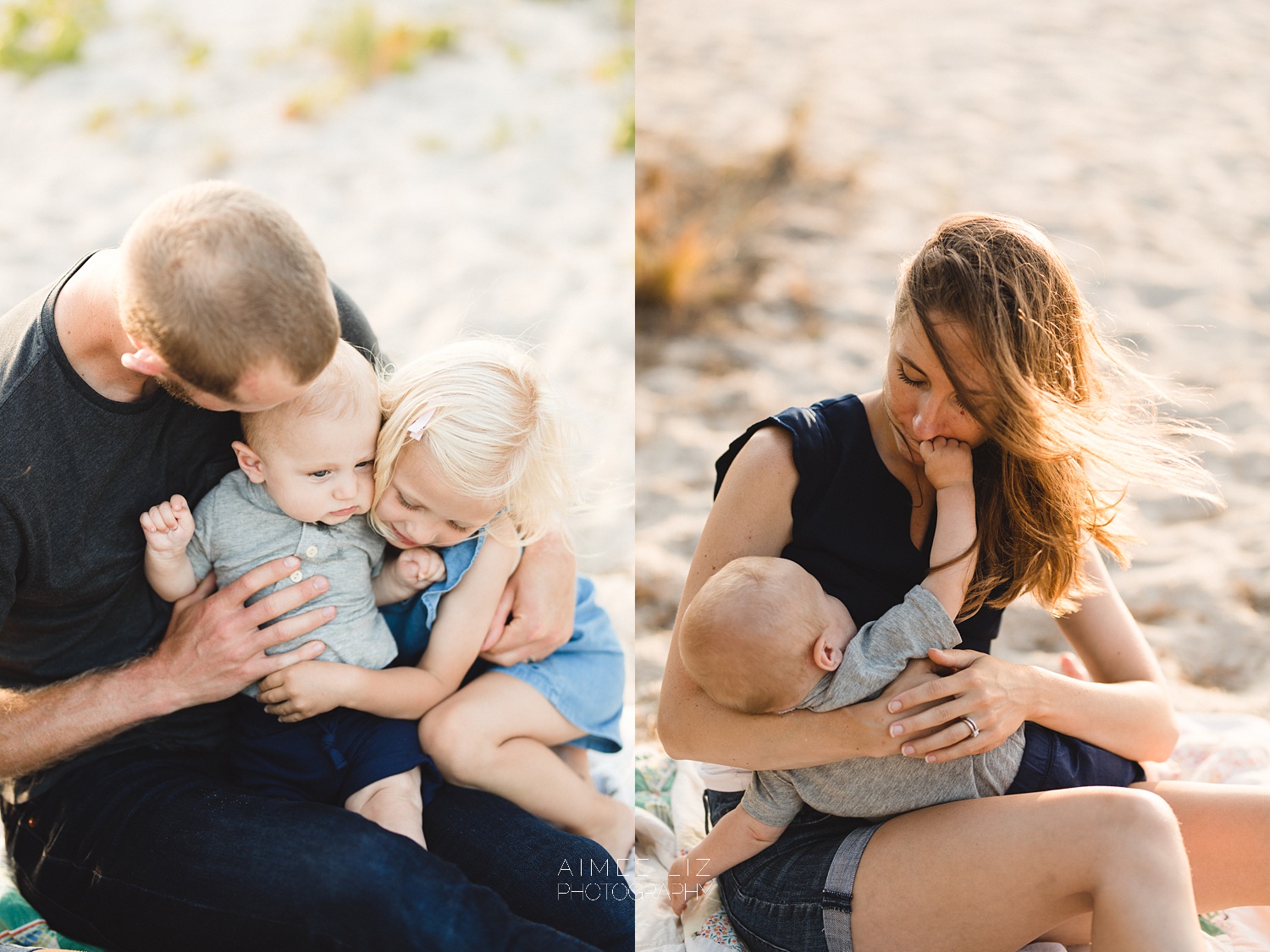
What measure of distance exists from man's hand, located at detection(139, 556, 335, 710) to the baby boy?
0.12ft

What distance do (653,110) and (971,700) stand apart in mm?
5863

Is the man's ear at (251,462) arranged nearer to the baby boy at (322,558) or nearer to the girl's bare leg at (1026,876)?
the baby boy at (322,558)

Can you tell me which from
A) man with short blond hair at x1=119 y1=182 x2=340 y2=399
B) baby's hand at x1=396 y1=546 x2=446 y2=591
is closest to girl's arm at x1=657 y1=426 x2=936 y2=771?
baby's hand at x1=396 y1=546 x2=446 y2=591

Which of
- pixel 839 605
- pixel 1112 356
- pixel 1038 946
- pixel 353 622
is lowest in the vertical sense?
pixel 1038 946

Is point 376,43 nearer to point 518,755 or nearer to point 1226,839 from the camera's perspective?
point 518,755

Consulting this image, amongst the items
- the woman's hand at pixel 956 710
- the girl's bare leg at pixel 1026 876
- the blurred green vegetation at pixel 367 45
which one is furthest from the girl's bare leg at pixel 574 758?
the blurred green vegetation at pixel 367 45

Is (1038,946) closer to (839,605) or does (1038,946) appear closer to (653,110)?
(839,605)

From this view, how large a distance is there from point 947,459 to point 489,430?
2.52ft

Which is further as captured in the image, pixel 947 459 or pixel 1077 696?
pixel 1077 696

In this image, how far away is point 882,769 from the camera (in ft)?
5.88

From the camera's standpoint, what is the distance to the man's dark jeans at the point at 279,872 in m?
1.71

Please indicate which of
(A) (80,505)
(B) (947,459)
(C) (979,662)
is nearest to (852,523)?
(B) (947,459)

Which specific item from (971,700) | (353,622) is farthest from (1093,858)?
(353,622)

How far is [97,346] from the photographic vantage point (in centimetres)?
174
